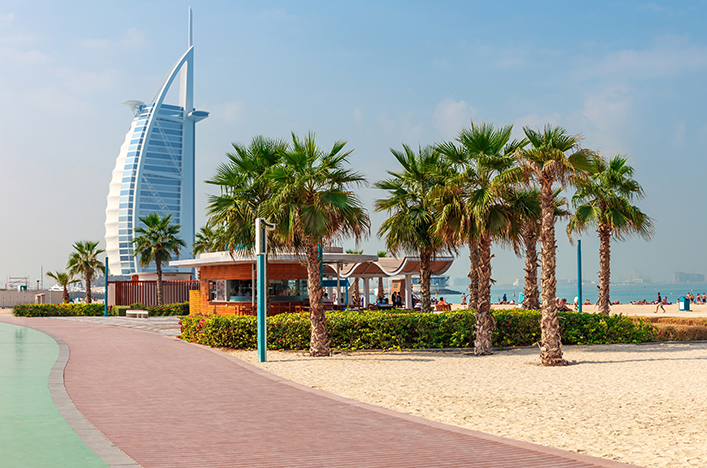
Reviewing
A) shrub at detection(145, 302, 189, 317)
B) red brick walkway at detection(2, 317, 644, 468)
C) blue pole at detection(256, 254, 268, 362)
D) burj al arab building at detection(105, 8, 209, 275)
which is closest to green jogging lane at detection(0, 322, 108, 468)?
red brick walkway at detection(2, 317, 644, 468)

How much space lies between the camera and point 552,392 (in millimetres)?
10422

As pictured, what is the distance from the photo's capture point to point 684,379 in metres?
12.0

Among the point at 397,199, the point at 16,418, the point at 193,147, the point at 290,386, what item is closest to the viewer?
the point at 16,418

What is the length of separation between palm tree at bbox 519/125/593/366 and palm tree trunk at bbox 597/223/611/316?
9758 millimetres

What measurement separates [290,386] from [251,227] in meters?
7.98

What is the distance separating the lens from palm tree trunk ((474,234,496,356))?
1633 centimetres

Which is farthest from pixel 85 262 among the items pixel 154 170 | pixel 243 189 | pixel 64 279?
pixel 154 170

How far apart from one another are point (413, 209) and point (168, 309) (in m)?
24.0

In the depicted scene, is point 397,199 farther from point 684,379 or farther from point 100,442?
point 100,442

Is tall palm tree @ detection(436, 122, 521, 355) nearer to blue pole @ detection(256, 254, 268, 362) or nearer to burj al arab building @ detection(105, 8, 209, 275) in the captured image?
blue pole @ detection(256, 254, 268, 362)

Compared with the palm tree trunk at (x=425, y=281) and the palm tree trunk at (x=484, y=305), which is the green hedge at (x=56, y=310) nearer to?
the palm tree trunk at (x=425, y=281)

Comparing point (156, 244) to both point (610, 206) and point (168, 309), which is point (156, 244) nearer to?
point (168, 309)

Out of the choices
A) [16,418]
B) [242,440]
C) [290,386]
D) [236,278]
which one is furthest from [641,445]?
[236,278]

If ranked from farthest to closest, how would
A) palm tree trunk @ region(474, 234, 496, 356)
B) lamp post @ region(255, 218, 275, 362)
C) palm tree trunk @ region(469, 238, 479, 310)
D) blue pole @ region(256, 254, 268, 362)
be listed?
palm tree trunk @ region(469, 238, 479, 310)
palm tree trunk @ region(474, 234, 496, 356)
lamp post @ region(255, 218, 275, 362)
blue pole @ region(256, 254, 268, 362)
